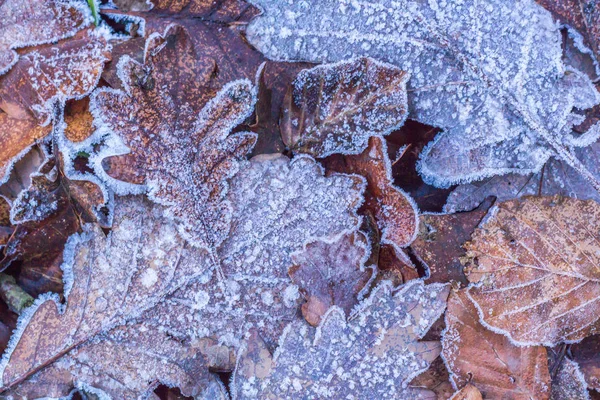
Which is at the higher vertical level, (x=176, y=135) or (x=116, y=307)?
(x=176, y=135)

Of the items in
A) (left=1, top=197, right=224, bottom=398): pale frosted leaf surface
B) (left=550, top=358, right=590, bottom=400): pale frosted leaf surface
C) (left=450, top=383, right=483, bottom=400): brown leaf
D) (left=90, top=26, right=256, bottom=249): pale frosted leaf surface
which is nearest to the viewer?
(left=90, top=26, right=256, bottom=249): pale frosted leaf surface

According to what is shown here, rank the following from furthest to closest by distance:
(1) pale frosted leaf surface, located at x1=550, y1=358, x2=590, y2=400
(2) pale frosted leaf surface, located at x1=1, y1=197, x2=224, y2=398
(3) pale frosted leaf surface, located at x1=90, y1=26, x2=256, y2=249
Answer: (1) pale frosted leaf surface, located at x1=550, y1=358, x2=590, y2=400, (2) pale frosted leaf surface, located at x1=1, y1=197, x2=224, y2=398, (3) pale frosted leaf surface, located at x1=90, y1=26, x2=256, y2=249

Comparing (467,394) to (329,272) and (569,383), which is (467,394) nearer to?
(569,383)

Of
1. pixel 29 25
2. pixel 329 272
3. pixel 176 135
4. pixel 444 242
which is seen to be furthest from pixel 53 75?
pixel 444 242

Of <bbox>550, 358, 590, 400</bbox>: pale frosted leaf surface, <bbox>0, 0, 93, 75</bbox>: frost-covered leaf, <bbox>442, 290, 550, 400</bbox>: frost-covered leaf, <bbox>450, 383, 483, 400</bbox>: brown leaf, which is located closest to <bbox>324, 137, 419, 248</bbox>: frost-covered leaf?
<bbox>442, 290, 550, 400</bbox>: frost-covered leaf

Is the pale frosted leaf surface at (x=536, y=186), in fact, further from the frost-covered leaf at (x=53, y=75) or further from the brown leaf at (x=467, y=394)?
the frost-covered leaf at (x=53, y=75)

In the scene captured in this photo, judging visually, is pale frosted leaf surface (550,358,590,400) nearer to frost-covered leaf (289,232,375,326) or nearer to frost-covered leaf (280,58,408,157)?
frost-covered leaf (289,232,375,326)

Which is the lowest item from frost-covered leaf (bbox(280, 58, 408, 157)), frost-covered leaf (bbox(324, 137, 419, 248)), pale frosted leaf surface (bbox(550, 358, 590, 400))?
pale frosted leaf surface (bbox(550, 358, 590, 400))

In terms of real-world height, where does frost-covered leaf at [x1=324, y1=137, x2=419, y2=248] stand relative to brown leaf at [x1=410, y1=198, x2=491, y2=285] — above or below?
above
